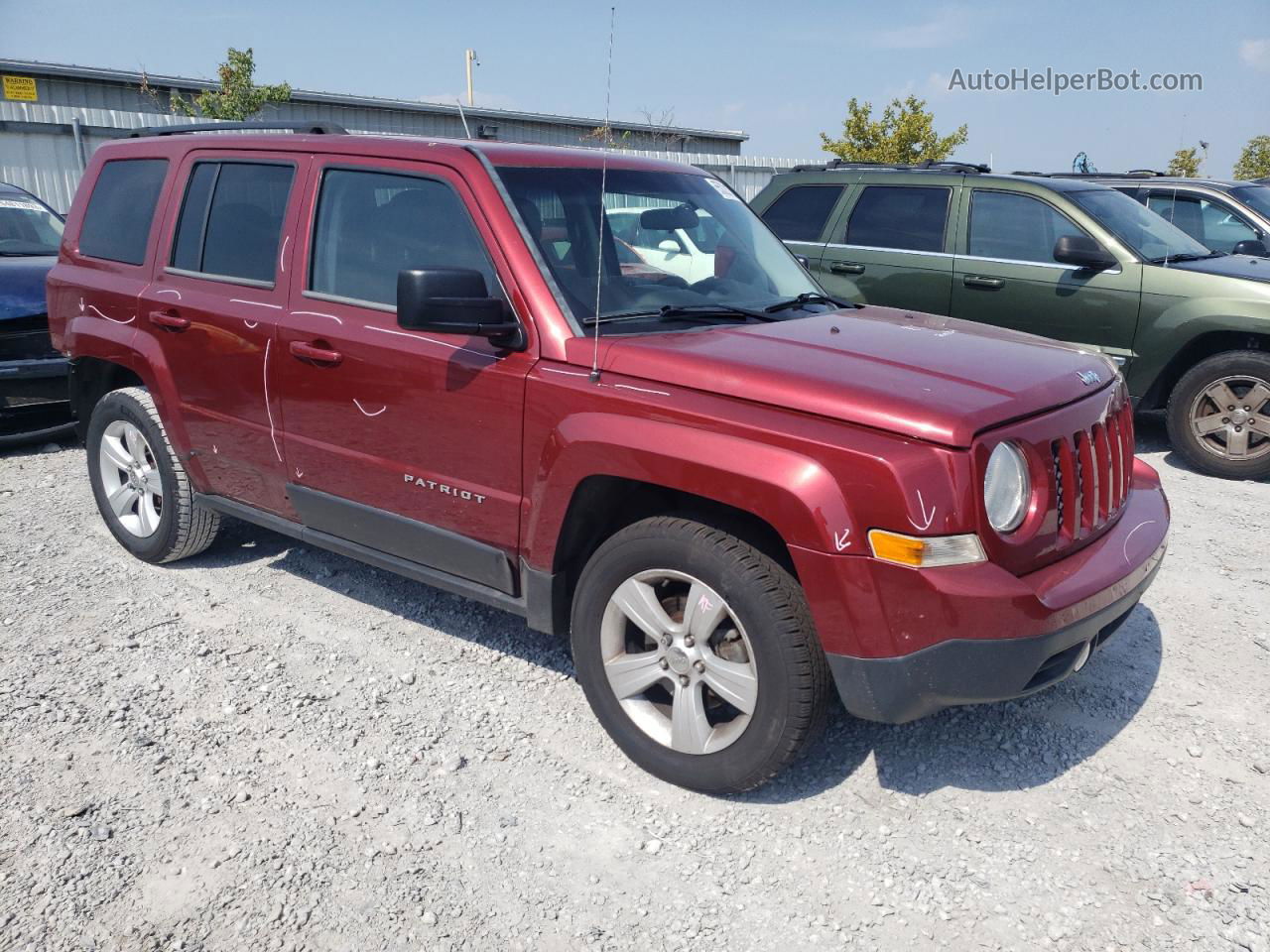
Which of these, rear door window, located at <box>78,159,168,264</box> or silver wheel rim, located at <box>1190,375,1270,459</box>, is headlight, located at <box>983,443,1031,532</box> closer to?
rear door window, located at <box>78,159,168,264</box>

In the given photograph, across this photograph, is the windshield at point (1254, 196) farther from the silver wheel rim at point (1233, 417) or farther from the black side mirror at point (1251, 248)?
the silver wheel rim at point (1233, 417)

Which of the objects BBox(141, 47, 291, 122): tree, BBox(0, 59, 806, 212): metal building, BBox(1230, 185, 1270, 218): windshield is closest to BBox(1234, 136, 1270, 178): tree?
BBox(0, 59, 806, 212): metal building

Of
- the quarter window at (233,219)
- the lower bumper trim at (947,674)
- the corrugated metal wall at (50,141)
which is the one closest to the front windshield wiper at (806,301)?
the lower bumper trim at (947,674)

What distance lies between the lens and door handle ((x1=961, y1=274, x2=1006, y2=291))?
7340mm

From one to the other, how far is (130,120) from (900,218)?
12.5m

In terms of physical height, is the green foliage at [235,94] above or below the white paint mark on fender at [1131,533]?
above

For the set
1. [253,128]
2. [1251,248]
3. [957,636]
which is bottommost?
[957,636]

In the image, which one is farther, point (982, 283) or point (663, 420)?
point (982, 283)

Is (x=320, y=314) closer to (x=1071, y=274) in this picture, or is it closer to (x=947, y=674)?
(x=947, y=674)

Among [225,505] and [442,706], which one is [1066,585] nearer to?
[442,706]

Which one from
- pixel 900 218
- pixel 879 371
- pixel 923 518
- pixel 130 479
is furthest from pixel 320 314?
pixel 900 218

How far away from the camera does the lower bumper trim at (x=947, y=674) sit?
2.63 metres

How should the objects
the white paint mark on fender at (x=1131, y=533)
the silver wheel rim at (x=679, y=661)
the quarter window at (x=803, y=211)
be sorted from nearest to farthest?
1. the silver wheel rim at (x=679, y=661)
2. the white paint mark on fender at (x=1131, y=533)
3. the quarter window at (x=803, y=211)

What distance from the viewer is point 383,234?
12.2ft
